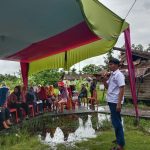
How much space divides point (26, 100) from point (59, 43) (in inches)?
171

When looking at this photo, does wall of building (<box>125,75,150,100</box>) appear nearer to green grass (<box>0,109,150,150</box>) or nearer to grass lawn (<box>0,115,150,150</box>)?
green grass (<box>0,109,150,150</box>)

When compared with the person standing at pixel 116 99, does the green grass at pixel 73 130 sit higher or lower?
lower

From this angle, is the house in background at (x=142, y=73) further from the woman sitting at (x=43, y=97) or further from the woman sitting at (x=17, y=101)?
the woman sitting at (x=17, y=101)

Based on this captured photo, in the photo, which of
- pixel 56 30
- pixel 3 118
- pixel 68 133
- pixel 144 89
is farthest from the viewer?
pixel 144 89

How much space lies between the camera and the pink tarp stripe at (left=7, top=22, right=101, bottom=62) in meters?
8.91

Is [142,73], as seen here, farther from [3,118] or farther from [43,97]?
[3,118]

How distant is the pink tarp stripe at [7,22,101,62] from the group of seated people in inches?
53.0

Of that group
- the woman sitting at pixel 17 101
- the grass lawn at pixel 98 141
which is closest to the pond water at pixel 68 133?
the grass lawn at pixel 98 141

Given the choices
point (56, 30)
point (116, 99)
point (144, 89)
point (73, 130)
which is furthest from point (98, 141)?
point (144, 89)

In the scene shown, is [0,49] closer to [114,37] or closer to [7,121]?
[7,121]

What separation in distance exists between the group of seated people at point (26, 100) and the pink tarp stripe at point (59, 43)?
1345 mm

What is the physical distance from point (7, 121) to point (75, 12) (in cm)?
503

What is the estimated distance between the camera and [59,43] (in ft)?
33.3

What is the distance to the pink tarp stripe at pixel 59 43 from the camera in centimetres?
891
